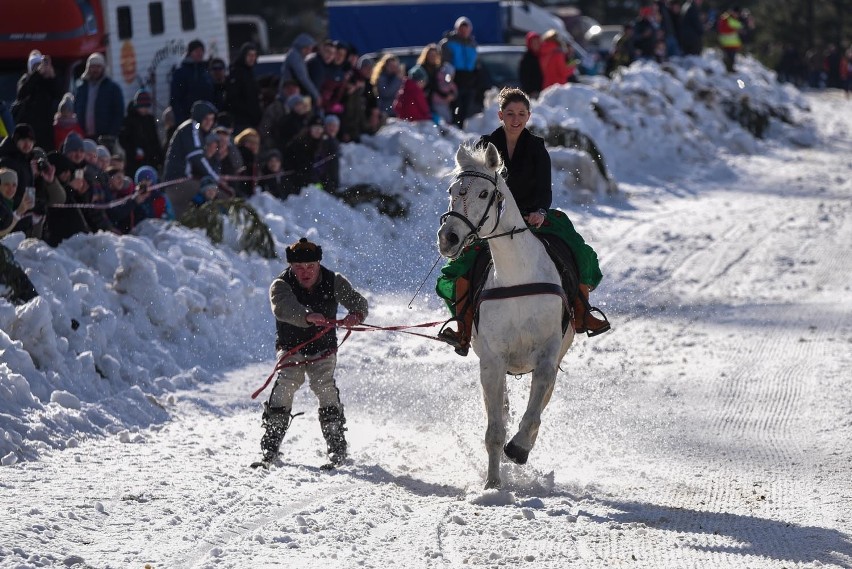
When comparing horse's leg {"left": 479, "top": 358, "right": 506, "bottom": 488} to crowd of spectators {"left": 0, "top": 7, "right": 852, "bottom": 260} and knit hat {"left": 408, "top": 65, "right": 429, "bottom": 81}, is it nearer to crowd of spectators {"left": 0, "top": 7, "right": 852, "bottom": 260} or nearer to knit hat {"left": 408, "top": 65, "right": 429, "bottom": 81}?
crowd of spectators {"left": 0, "top": 7, "right": 852, "bottom": 260}

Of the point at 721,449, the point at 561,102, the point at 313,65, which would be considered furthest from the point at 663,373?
the point at 561,102

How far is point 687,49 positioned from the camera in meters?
31.8

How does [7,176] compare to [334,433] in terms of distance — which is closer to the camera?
[334,433]

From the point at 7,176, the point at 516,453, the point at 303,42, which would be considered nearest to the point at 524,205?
the point at 516,453

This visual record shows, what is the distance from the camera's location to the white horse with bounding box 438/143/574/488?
7.85 meters

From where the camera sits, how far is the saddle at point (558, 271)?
860cm

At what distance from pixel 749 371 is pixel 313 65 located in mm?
8279

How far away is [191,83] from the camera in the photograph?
16.4 metres

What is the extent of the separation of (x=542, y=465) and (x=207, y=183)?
6.60m


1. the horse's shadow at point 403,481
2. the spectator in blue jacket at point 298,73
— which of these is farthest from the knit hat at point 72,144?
the spectator in blue jacket at point 298,73

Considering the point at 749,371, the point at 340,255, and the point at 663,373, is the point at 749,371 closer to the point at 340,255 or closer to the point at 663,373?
the point at 663,373

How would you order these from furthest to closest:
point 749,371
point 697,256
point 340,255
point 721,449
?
1. point 697,256
2. point 340,255
3. point 749,371
4. point 721,449

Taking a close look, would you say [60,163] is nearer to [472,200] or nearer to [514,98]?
[514,98]

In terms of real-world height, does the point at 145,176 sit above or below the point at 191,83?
below
